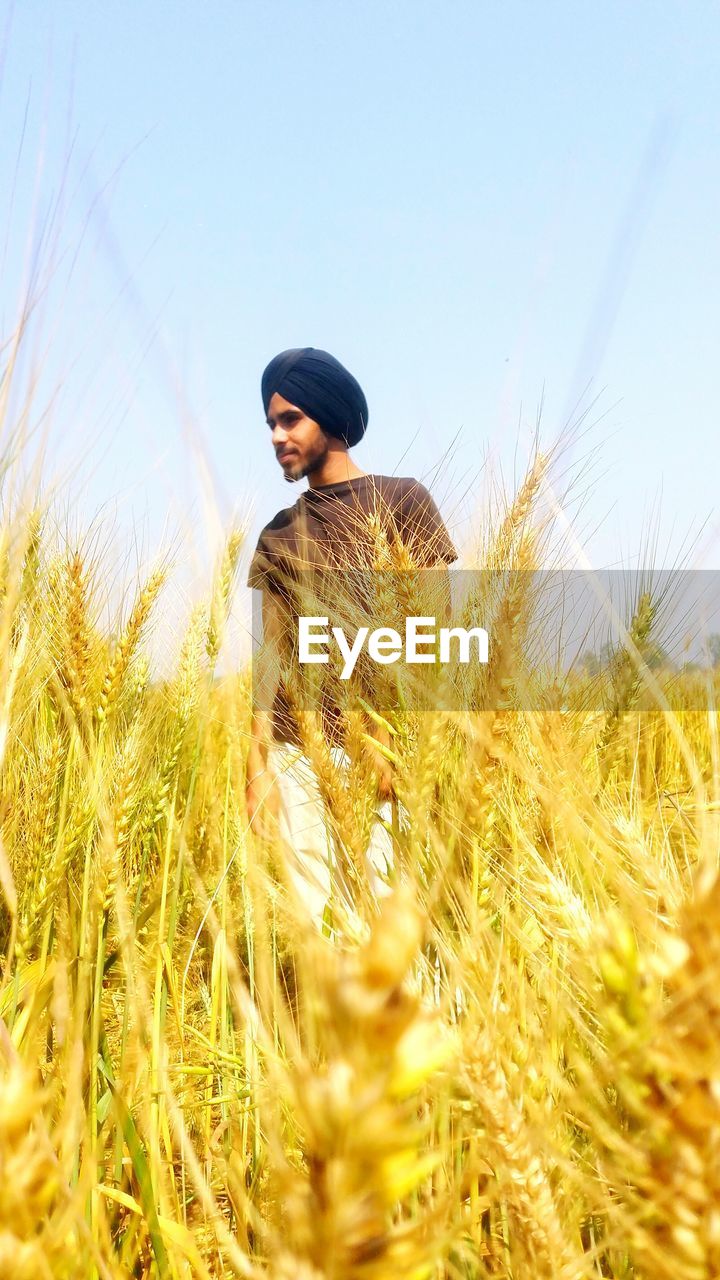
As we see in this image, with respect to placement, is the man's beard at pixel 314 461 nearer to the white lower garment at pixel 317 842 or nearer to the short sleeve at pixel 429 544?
the short sleeve at pixel 429 544

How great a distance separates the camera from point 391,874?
105 centimetres

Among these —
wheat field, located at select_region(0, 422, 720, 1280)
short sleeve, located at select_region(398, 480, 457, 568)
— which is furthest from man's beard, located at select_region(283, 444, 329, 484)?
wheat field, located at select_region(0, 422, 720, 1280)

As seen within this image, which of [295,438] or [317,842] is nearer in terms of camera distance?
[317,842]

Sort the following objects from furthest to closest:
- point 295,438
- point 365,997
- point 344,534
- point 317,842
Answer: point 295,438, point 344,534, point 317,842, point 365,997

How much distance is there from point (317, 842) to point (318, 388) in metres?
1.58

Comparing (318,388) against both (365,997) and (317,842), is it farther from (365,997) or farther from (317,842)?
(365,997)

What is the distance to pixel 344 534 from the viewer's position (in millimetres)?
1987

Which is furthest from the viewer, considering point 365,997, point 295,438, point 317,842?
point 295,438

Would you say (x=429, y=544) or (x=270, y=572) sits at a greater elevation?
(x=270, y=572)

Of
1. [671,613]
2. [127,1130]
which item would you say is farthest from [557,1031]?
[671,613]

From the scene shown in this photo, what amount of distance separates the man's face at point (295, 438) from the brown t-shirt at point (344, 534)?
0.10m

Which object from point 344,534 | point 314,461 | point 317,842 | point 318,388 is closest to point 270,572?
point 344,534

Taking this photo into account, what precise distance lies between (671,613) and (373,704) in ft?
1.87

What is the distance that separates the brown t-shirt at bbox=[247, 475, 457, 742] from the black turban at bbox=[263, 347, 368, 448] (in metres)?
0.21
